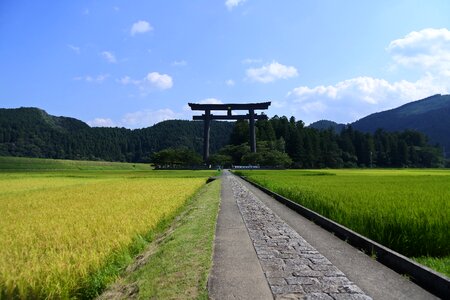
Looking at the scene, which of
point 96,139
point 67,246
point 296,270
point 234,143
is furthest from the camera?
point 96,139

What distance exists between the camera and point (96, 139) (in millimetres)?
167250

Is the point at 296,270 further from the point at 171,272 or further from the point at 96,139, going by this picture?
the point at 96,139

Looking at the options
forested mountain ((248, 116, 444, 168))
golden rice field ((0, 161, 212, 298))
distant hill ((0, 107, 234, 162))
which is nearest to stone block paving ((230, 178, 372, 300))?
golden rice field ((0, 161, 212, 298))

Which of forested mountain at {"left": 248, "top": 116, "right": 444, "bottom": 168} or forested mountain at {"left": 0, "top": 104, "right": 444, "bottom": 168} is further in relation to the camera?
forested mountain at {"left": 248, "top": 116, "right": 444, "bottom": 168}

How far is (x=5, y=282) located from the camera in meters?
4.49

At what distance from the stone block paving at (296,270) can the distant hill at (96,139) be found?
152083mm

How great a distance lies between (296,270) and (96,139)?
172190mm

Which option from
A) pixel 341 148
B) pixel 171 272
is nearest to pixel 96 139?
pixel 341 148

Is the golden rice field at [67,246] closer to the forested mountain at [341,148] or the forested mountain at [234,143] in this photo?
the forested mountain at [234,143]

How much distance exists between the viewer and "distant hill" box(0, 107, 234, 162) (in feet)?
492

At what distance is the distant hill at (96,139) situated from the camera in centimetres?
15000

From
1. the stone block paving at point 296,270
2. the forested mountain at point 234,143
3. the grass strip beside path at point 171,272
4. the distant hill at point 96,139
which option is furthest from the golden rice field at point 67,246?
the distant hill at point 96,139

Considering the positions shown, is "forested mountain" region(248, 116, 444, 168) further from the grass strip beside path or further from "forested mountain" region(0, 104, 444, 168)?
the grass strip beside path

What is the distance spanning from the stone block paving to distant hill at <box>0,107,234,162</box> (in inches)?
5988
